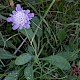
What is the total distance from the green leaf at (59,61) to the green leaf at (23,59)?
2.9 inches

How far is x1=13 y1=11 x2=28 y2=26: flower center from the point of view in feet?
3.16

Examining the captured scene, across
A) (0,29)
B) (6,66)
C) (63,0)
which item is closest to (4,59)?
(6,66)

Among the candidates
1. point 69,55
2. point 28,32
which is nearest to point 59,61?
point 69,55

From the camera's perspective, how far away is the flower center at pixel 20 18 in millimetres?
964

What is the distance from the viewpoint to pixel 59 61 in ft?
3.45

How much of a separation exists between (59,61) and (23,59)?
147 millimetres

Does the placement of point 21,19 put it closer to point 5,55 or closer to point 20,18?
point 20,18

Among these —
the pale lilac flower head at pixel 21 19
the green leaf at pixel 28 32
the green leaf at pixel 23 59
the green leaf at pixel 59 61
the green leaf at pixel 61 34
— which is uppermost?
the pale lilac flower head at pixel 21 19

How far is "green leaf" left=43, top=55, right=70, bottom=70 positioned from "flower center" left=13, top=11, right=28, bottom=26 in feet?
0.67

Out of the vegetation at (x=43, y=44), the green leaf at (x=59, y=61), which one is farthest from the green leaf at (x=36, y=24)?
the green leaf at (x=59, y=61)

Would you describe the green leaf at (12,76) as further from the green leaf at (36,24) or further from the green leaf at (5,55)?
the green leaf at (36,24)

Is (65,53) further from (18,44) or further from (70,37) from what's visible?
(18,44)

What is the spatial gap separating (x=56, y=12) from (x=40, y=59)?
24 cm

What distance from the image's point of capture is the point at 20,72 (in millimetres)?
1076
